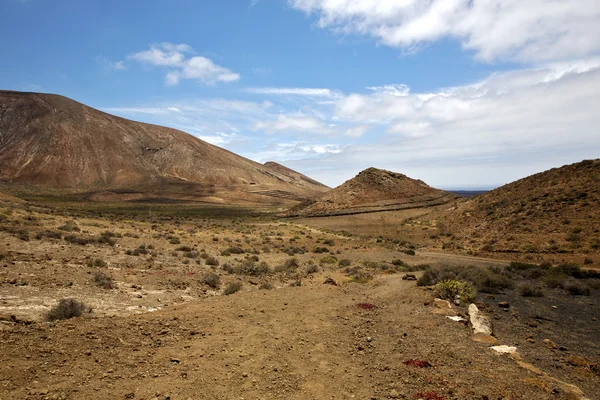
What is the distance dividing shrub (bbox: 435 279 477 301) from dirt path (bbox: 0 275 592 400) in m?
2.13

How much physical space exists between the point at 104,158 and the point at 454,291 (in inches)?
5373

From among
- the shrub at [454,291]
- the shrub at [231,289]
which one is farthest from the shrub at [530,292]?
the shrub at [231,289]

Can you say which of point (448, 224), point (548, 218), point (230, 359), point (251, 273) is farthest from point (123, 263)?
point (448, 224)

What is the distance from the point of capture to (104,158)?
12338 centimetres

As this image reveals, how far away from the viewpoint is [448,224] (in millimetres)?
40781

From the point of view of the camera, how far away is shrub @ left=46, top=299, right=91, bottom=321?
7953 mm

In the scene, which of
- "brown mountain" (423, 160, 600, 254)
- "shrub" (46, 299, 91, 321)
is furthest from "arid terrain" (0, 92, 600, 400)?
"brown mountain" (423, 160, 600, 254)

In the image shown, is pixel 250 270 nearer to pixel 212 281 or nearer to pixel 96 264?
pixel 212 281

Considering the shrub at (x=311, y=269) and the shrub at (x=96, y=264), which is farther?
the shrub at (x=311, y=269)

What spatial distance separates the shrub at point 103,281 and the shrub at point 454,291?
36.8 feet

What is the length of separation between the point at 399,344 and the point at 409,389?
2057mm

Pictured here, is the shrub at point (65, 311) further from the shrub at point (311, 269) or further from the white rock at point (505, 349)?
the shrub at point (311, 269)

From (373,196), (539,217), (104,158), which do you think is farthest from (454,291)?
(104,158)

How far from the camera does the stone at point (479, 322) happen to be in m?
8.88
